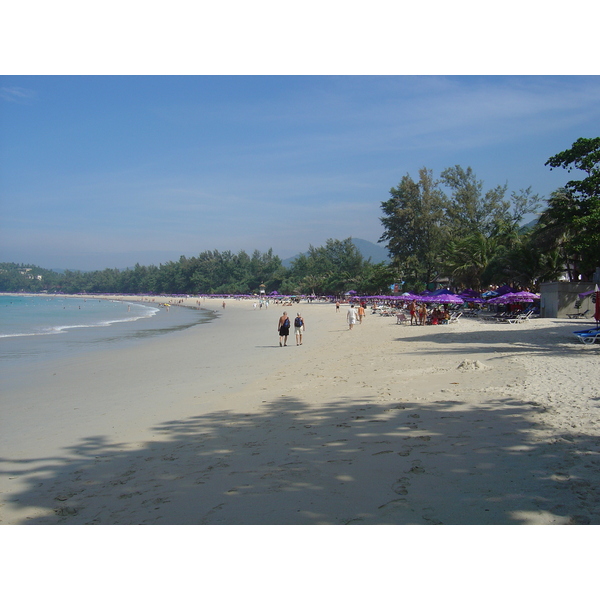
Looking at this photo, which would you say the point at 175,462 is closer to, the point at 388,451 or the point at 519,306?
the point at 388,451

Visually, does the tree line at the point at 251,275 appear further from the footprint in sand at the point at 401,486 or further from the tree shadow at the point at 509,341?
the footprint in sand at the point at 401,486

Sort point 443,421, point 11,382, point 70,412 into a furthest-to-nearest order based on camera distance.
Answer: point 11,382 → point 70,412 → point 443,421

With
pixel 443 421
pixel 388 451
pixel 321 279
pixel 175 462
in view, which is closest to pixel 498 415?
pixel 443 421

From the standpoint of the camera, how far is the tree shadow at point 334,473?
3.74 meters

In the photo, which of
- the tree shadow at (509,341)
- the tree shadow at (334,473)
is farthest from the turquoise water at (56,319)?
the tree shadow at (334,473)

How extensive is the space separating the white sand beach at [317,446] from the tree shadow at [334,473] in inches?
0.7

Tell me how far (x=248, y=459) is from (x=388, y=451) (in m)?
1.53

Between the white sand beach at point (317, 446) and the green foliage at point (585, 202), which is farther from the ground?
the green foliage at point (585, 202)

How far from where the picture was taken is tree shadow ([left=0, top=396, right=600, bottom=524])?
3.74 m

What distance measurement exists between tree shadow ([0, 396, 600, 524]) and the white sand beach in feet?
0.06

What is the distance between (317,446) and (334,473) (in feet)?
2.87

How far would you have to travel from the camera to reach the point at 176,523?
12.4 feet

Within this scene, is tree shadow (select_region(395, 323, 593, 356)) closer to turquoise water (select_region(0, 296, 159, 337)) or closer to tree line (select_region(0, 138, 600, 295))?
tree line (select_region(0, 138, 600, 295))

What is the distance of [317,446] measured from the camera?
5410mm
